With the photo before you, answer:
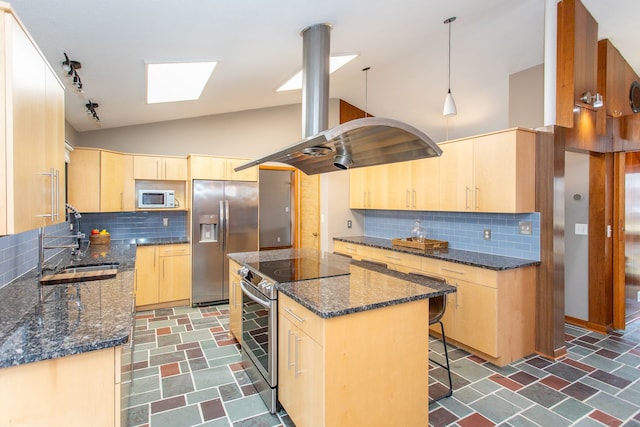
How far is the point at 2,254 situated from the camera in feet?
6.59

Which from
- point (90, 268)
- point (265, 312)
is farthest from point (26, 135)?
point (90, 268)

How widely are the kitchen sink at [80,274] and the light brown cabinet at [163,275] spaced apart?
1406mm

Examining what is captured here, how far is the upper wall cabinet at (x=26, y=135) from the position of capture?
1.17m

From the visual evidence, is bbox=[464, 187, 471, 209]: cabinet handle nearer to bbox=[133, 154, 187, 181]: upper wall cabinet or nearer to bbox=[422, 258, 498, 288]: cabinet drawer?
bbox=[422, 258, 498, 288]: cabinet drawer

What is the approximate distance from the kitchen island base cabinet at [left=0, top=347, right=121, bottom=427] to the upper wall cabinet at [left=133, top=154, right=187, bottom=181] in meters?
3.61

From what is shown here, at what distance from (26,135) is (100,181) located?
321 cm

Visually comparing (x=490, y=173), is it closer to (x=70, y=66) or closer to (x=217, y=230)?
(x=217, y=230)

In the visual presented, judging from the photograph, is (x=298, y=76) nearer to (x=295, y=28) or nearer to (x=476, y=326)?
(x=295, y=28)

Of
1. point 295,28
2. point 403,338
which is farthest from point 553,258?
point 295,28

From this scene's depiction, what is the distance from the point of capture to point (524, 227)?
10.5 feet

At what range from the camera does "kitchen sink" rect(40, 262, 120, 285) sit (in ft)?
7.57

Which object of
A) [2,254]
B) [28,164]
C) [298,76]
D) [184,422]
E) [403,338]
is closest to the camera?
[28,164]

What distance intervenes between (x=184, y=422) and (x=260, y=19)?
106 inches

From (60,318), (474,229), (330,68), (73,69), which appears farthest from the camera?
(330,68)
